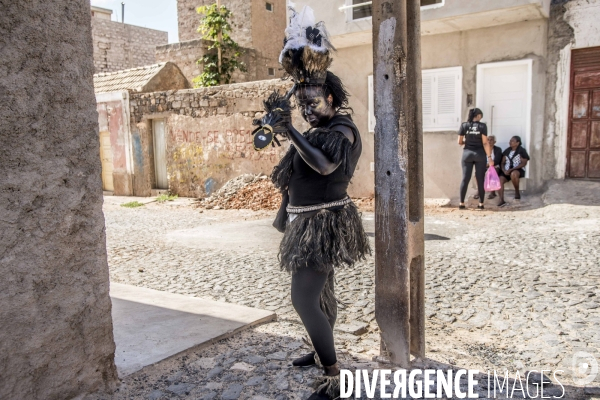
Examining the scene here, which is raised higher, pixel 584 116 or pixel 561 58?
pixel 561 58

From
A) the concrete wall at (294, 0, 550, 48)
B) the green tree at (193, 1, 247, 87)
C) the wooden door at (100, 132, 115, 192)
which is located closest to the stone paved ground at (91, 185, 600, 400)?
the concrete wall at (294, 0, 550, 48)

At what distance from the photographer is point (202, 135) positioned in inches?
530

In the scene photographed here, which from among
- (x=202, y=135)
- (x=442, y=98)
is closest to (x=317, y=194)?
(x=442, y=98)

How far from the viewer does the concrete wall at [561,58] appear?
31.6 feet

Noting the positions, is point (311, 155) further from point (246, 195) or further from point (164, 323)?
point (246, 195)

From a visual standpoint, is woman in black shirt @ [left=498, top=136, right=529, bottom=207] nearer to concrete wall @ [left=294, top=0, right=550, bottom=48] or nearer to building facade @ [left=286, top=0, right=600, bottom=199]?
building facade @ [left=286, top=0, right=600, bottom=199]

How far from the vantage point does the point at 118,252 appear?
7000mm

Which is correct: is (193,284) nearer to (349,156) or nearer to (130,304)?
(130,304)

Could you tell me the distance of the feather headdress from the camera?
2689 mm

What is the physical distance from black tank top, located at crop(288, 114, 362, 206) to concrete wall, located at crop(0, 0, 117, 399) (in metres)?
1.05

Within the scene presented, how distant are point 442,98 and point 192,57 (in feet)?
29.1

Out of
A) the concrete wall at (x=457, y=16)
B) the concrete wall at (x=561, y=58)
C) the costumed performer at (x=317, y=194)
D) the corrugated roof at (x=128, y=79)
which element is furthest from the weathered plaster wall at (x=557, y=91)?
the corrugated roof at (x=128, y=79)

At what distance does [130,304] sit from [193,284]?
40.8 inches

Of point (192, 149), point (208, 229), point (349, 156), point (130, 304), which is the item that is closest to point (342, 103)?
point (349, 156)
